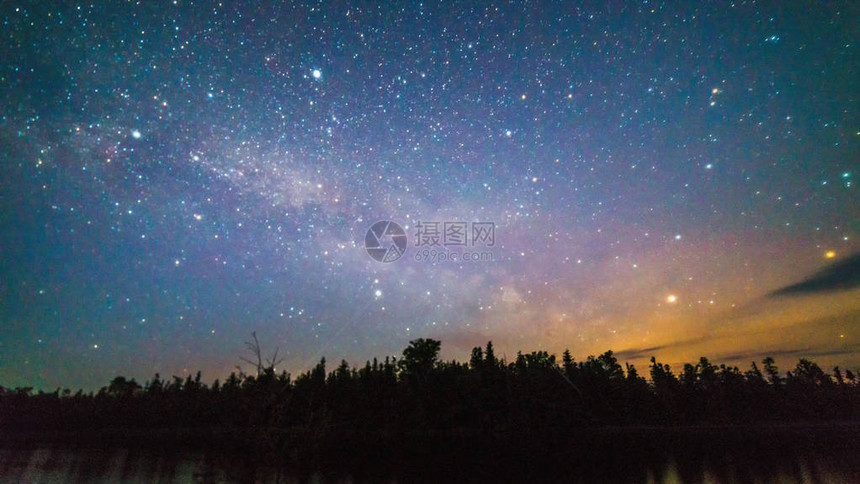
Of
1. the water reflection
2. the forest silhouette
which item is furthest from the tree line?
the water reflection

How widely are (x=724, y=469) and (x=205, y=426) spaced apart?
15105 cm

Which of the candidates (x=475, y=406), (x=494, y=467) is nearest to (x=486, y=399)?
(x=475, y=406)

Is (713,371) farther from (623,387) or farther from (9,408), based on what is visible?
(9,408)

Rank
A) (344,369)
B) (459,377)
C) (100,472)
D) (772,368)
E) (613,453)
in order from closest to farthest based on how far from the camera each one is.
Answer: (100,472) → (613,453) → (459,377) → (344,369) → (772,368)

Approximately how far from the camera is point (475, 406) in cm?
8869

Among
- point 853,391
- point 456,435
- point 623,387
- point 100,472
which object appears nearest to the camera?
point 100,472

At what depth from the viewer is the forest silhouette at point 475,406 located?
275 feet

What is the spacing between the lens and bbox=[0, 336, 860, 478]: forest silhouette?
83750mm

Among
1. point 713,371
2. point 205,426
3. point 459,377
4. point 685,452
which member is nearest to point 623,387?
point 713,371

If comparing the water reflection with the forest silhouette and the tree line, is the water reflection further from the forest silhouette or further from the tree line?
the tree line

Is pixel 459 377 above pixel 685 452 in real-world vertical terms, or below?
above

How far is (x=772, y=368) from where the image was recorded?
5669 inches

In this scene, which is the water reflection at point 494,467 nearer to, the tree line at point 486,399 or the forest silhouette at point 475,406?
the forest silhouette at point 475,406

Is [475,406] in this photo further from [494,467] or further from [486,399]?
[494,467]
